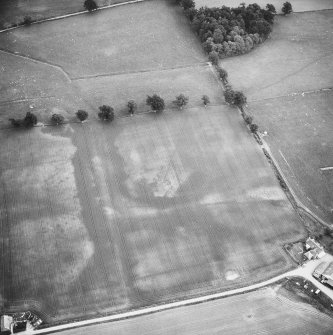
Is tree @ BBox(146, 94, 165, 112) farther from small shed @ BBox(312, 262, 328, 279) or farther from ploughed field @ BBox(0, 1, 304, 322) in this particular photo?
small shed @ BBox(312, 262, 328, 279)

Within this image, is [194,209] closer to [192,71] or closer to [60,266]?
[60,266]

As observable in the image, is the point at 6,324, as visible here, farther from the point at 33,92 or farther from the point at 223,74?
the point at 223,74

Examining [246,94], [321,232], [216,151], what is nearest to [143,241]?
[216,151]

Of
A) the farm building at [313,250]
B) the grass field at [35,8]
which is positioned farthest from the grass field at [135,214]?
the grass field at [35,8]

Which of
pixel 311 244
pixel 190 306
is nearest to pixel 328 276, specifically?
pixel 311 244

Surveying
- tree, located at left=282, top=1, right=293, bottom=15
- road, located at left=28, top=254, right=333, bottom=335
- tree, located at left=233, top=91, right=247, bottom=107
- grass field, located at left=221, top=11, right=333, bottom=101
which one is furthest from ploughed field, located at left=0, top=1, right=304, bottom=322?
tree, located at left=282, top=1, right=293, bottom=15
